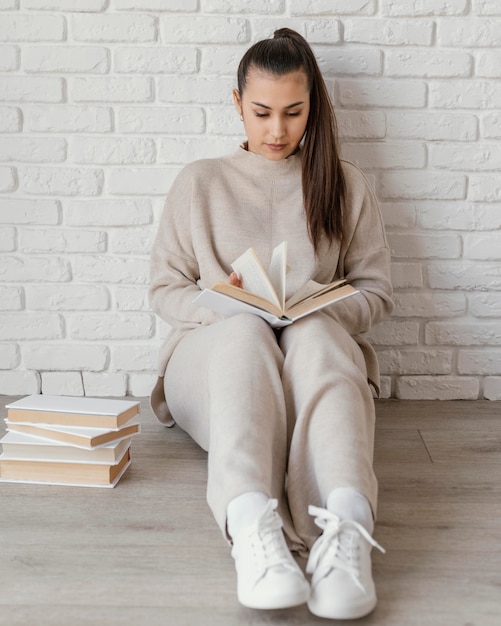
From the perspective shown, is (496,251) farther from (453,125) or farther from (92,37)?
(92,37)

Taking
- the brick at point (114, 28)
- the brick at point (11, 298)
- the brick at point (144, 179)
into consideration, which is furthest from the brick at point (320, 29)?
the brick at point (11, 298)

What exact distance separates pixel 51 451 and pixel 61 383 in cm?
69

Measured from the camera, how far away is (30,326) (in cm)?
245

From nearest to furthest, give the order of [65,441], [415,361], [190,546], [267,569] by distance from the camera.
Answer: [267,569] → [190,546] → [65,441] → [415,361]

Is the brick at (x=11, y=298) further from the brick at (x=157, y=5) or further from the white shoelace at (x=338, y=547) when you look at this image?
the white shoelace at (x=338, y=547)

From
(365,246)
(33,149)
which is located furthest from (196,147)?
(365,246)

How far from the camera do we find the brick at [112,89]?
2314 millimetres

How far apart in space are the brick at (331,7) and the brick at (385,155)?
372 millimetres

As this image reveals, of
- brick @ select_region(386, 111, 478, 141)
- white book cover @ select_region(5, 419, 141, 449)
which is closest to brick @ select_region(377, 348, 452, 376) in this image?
brick @ select_region(386, 111, 478, 141)

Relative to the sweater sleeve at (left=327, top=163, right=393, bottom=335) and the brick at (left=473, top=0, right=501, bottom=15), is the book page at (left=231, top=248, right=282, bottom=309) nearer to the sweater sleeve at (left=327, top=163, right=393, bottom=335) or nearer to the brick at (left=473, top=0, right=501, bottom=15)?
the sweater sleeve at (left=327, top=163, right=393, bottom=335)

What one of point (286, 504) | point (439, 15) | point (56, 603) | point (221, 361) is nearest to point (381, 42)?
point (439, 15)

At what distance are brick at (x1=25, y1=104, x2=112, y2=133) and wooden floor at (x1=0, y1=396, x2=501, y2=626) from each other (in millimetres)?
934

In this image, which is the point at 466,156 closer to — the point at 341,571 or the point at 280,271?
the point at 280,271

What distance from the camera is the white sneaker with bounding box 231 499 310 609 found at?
1.25 m
